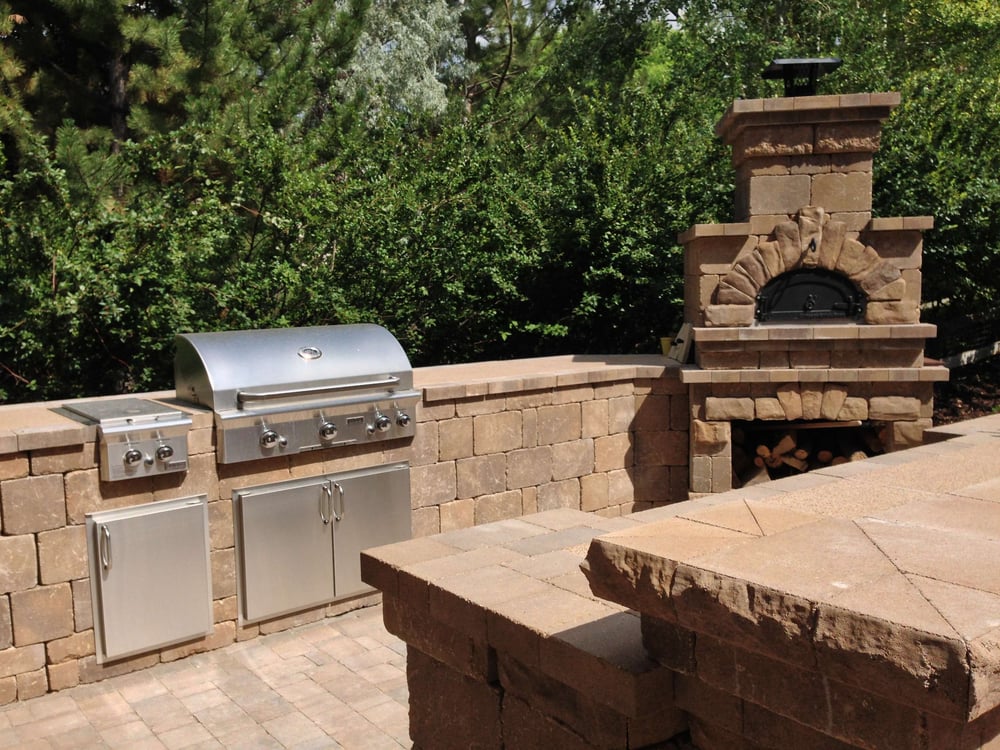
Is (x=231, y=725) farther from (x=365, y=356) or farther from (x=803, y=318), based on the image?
(x=803, y=318)

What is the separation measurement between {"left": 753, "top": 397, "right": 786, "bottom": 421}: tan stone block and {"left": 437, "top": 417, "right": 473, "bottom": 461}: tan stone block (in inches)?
103

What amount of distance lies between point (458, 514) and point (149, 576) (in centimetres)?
235

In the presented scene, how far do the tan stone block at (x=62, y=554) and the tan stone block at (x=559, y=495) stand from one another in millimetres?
3511

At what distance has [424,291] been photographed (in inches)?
385

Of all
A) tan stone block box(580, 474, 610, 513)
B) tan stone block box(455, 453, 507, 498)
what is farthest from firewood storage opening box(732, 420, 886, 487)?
tan stone block box(455, 453, 507, 498)

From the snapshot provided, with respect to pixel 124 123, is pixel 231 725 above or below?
below

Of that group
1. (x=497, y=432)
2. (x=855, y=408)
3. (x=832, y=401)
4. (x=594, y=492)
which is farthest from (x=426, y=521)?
(x=855, y=408)

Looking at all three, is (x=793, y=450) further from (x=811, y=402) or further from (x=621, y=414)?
(x=621, y=414)

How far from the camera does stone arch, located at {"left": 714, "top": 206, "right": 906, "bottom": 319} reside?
7574 mm

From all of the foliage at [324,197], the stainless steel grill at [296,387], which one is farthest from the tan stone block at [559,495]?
the foliage at [324,197]

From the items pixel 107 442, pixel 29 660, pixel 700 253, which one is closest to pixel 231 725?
pixel 29 660

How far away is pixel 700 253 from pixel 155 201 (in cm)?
507

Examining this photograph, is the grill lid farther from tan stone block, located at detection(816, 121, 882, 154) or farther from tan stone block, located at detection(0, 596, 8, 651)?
tan stone block, located at detection(816, 121, 882, 154)

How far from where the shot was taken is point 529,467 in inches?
291
